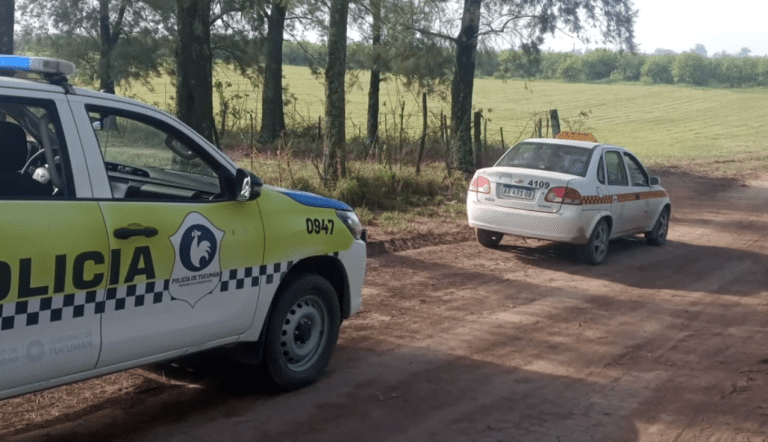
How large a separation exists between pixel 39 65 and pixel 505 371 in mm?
4040

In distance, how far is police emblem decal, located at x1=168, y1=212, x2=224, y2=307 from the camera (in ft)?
16.6

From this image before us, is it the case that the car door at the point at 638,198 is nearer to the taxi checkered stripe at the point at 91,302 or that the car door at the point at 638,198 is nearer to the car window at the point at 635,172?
the car window at the point at 635,172

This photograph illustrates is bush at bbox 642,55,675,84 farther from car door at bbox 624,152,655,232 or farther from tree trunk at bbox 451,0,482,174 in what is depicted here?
car door at bbox 624,152,655,232

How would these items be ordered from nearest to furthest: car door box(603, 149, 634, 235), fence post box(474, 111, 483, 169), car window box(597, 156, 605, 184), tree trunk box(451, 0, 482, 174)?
car window box(597, 156, 605, 184) → car door box(603, 149, 634, 235) → tree trunk box(451, 0, 482, 174) → fence post box(474, 111, 483, 169)

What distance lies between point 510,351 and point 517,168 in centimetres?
512

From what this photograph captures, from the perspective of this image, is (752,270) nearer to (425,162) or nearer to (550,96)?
(425,162)

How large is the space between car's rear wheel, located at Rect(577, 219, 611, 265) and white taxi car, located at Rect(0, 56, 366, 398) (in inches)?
246

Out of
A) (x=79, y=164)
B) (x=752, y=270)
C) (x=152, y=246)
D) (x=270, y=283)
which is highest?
(x=79, y=164)

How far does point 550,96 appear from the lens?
6844 cm

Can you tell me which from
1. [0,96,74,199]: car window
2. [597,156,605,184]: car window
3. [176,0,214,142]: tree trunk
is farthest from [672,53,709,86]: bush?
[0,96,74,199]: car window

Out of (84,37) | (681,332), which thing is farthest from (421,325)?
(84,37)

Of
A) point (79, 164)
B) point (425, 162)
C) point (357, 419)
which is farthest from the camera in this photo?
point (425, 162)

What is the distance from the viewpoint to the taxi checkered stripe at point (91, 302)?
4.17 m

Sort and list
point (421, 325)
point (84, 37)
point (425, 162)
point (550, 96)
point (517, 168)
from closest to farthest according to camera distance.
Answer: point (421, 325) → point (517, 168) → point (425, 162) → point (84, 37) → point (550, 96)
